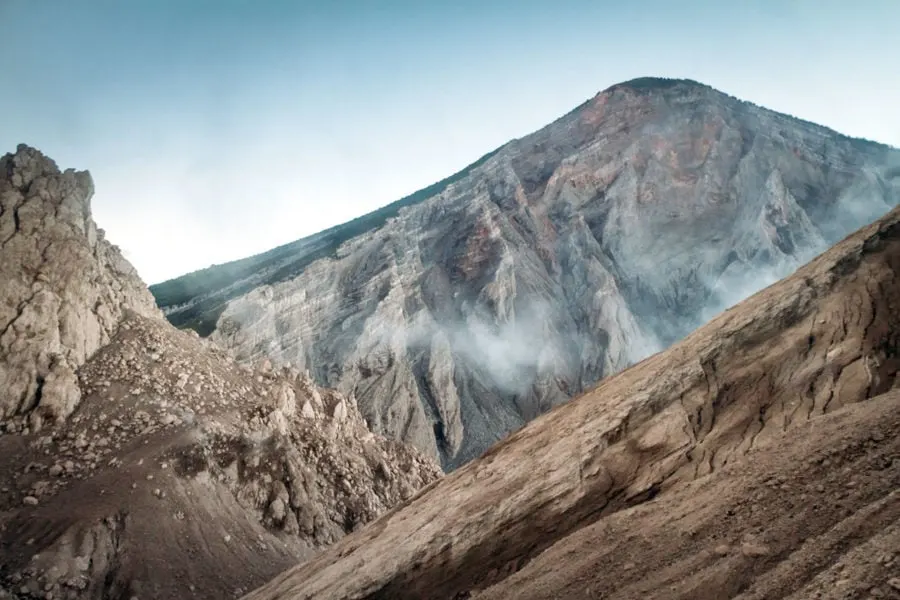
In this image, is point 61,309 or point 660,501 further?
point 61,309

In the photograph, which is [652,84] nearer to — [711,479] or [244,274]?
[244,274]

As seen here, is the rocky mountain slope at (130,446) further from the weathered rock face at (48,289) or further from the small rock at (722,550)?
the small rock at (722,550)

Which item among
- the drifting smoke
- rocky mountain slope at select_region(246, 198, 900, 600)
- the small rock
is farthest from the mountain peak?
the small rock

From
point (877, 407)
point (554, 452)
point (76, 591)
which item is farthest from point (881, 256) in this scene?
point (76, 591)

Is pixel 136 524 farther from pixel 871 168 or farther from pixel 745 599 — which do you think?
pixel 871 168

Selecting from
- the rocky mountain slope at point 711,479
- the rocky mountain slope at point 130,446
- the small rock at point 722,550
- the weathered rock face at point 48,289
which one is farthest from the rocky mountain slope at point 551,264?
the small rock at point 722,550

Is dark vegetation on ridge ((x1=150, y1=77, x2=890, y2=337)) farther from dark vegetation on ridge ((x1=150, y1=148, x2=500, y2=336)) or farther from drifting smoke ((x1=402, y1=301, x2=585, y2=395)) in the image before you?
drifting smoke ((x1=402, y1=301, x2=585, y2=395))
